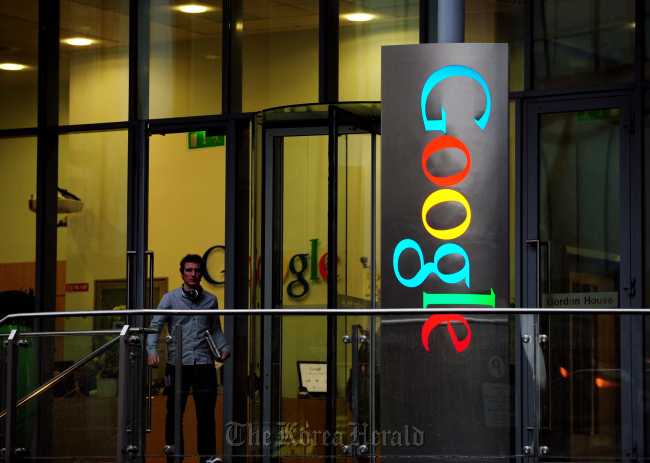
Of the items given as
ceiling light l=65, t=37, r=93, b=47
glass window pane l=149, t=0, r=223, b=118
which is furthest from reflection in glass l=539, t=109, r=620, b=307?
ceiling light l=65, t=37, r=93, b=47

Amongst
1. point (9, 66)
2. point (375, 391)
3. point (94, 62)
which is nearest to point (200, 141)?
point (94, 62)

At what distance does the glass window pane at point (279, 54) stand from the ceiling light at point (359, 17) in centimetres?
33

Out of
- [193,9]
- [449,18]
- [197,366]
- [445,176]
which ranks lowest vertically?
[197,366]

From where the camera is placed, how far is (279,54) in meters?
9.88

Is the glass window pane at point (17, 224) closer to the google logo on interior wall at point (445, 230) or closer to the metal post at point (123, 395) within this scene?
the metal post at point (123, 395)

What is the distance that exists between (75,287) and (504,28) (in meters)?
4.85

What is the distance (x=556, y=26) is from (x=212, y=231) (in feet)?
12.3

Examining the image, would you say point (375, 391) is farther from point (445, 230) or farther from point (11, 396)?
point (11, 396)

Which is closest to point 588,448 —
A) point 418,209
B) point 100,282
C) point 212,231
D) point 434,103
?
point 418,209

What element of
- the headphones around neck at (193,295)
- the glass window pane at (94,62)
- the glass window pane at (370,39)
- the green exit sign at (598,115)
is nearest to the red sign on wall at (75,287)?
the glass window pane at (94,62)

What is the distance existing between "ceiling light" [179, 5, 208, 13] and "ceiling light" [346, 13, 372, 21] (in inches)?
60.0

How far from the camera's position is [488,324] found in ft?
18.8

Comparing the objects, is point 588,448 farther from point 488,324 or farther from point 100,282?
point 100,282

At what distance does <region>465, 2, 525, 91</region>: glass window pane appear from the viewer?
910cm
